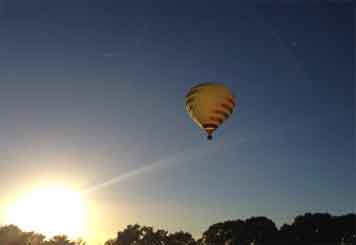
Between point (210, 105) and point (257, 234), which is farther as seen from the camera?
point (257, 234)

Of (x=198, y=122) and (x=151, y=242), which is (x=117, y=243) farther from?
(x=198, y=122)

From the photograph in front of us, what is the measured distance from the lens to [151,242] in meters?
84.7

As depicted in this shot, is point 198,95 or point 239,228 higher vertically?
point 239,228

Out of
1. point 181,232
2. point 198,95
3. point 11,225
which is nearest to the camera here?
point 198,95

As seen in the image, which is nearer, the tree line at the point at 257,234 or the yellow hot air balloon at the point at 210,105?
the yellow hot air balloon at the point at 210,105

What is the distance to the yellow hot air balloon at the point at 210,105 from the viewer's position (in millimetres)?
35312

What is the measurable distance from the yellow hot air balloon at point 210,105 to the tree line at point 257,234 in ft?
143

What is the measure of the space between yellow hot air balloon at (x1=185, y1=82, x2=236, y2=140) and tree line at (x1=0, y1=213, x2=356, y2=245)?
143 feet

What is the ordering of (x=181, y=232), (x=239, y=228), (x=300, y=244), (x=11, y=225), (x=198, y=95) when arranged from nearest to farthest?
(x=198, y=95) → (x=300, y=244) → (x=239, y=228) → (x=181, y=232) → (x=11, y=225)

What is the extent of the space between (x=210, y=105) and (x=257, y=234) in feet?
152

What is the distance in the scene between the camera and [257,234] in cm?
7606

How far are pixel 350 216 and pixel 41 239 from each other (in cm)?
5558

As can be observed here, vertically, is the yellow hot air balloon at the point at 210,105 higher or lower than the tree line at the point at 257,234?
lower

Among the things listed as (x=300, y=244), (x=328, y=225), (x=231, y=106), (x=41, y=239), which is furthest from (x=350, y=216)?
(x=41, y=239)
